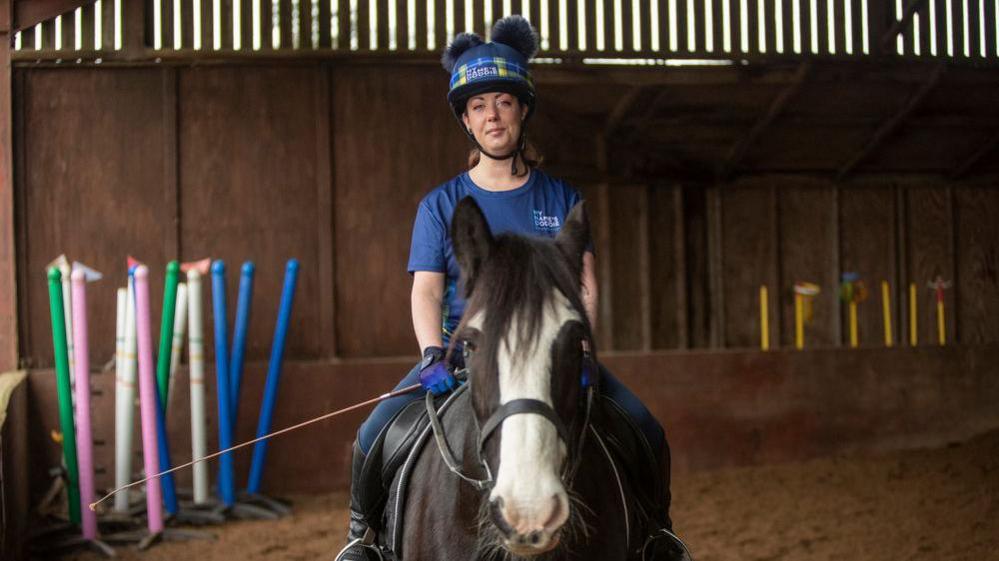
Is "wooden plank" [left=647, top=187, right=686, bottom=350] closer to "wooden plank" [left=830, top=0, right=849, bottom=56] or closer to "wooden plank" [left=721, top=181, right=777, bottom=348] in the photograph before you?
"wooden plank" [left=721, top=181, right=777, bottom=348]

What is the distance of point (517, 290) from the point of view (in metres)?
2.23

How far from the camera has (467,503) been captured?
247cm

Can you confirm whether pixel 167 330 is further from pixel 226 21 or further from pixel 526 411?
pixel 526 411

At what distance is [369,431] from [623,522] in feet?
2.60

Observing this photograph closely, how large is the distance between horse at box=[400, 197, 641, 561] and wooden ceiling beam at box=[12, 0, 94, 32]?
587 cm

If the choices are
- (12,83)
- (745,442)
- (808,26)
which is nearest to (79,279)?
(12,83)

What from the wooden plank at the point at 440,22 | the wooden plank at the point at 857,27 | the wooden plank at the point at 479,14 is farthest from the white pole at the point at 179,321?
the wooden plank at the point at 857,27

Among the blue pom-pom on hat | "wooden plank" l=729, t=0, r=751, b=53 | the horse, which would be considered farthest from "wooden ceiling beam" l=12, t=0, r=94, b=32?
the horse

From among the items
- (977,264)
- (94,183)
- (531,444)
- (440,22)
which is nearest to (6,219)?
(94,183)

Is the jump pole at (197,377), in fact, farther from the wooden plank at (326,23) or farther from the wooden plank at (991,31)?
the wooden plank at (991,31)

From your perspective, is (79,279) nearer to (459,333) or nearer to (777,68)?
(459,333)

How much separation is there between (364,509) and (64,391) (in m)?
3.65

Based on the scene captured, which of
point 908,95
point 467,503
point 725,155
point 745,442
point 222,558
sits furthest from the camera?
point 725,155

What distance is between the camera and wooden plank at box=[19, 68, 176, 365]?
7535mm
